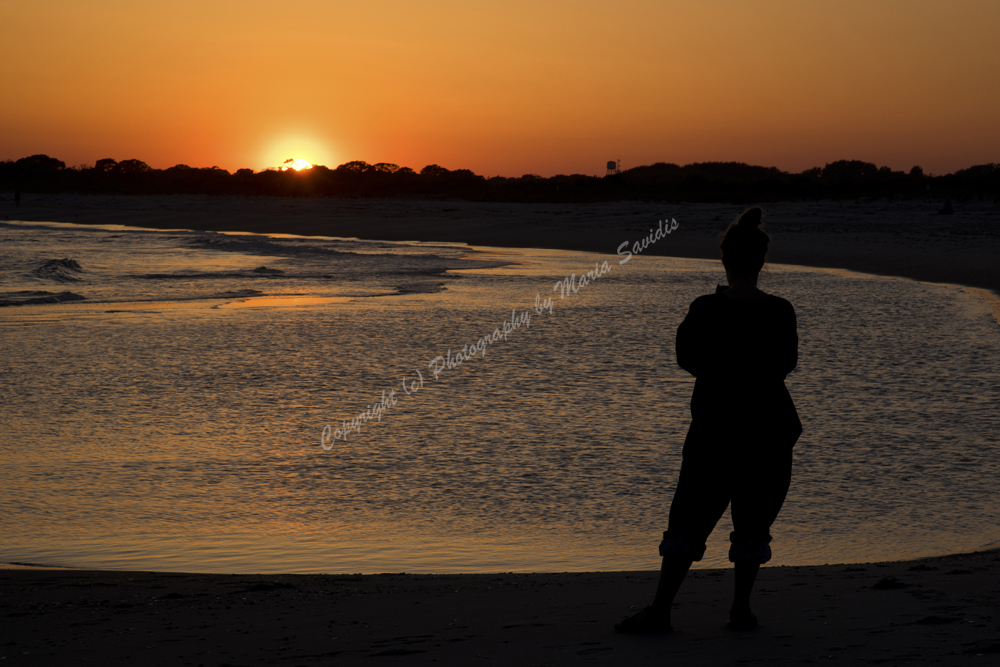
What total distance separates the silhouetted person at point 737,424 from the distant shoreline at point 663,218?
17.1m

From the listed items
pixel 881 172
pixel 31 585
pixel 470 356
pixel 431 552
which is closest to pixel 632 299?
pixel 470 356

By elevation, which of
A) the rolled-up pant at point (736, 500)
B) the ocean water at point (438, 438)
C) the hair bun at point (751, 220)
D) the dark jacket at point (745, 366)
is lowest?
the ocean water at point (438, 438)

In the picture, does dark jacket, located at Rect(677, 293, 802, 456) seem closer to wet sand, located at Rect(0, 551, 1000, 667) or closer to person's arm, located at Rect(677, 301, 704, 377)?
person's arm, located at Rect(677, 301, 704, 377)

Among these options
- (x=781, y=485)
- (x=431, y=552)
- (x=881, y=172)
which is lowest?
(x=431, y=552)

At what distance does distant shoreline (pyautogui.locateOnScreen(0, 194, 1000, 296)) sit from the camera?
2617 centimetres

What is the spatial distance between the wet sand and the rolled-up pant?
0.28 meters

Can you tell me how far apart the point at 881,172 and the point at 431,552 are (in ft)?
293

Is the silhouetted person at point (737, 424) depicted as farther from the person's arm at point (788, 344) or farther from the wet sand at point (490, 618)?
the wet sand at point (490, 618)

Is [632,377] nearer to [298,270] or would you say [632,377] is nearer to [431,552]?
[431,552]

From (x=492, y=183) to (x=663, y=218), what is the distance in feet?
195

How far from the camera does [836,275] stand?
72.0 feet

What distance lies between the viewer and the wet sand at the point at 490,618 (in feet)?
9.84

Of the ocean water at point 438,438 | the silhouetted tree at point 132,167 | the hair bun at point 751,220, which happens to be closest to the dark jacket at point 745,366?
the hair bun at point 751,220

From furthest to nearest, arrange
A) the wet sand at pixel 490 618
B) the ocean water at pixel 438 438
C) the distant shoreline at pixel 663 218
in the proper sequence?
the distant shoreline at pixel 663 218 < the ocean water at pixel 438 438 < the wet sand at pixel 490 618
